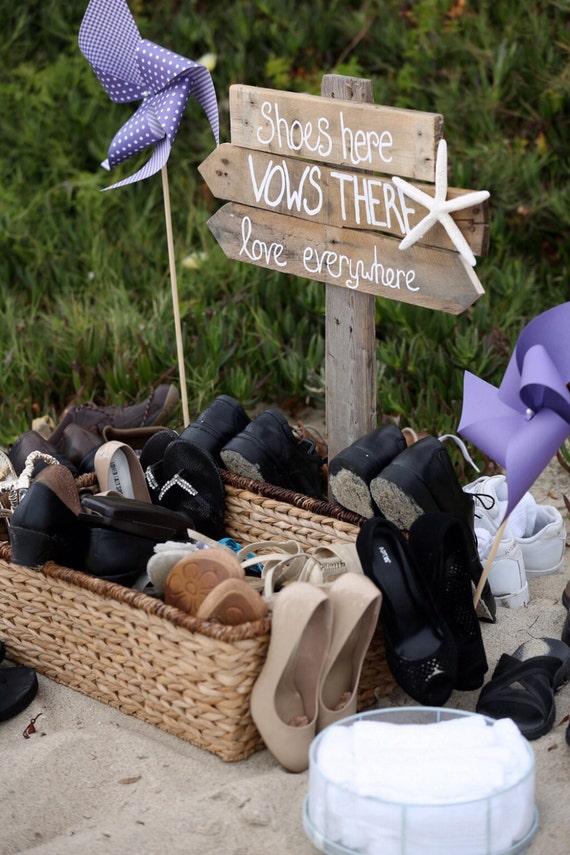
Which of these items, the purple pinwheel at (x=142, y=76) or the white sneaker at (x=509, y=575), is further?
the purple pinwheel at (x=142, y=76)

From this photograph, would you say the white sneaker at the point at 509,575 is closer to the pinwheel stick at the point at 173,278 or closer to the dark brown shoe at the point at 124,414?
the pinwheel stick at the point at 173,278

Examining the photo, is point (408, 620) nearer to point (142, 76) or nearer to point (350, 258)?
point (350, 258)

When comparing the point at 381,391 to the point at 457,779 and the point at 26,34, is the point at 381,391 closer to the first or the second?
the point at 457,779

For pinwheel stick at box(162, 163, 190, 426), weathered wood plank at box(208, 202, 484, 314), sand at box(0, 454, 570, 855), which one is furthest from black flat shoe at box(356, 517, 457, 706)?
pinwheel stick at box(162, 163, 190, 426)

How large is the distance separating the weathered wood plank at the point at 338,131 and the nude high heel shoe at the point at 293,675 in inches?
45.7

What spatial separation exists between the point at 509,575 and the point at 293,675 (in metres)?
0.90

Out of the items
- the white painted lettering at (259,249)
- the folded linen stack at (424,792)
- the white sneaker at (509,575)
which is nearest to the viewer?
the folded linen stack at (424,792)

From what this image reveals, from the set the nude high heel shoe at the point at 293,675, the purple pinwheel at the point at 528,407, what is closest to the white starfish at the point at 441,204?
the purple pinwheel at the point at 528,407

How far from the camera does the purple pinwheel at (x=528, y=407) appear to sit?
2518 millimetres

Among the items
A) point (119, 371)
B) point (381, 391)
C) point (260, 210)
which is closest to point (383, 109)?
point (260, 210)

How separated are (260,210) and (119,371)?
4.37 feet

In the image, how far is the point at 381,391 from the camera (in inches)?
165

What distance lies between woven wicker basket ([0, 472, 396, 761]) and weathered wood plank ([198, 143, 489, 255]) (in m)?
0.82

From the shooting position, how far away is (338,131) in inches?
115
